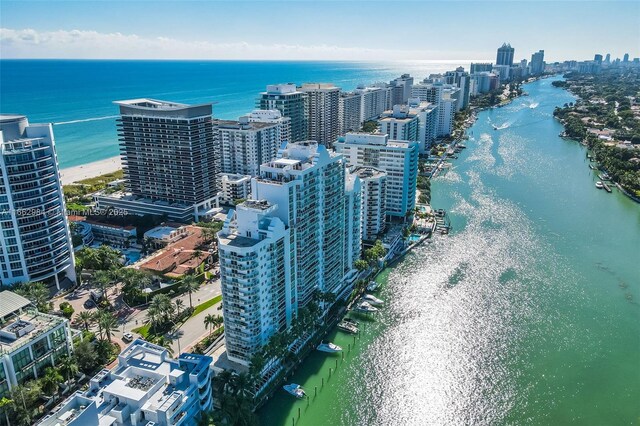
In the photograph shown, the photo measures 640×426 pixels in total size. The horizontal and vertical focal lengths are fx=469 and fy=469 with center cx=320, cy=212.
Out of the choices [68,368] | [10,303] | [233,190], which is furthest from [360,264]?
[10,303]

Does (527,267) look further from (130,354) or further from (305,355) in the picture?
(130,354)

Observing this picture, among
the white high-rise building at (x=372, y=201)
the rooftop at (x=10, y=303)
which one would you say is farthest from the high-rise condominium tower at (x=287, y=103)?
the rooftop at (x=10, y=303)

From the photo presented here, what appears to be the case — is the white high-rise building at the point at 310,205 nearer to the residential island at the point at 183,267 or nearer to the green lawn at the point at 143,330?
the residential island at the point at 183,267

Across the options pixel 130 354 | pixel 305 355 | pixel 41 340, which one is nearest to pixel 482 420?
pixel 305 355

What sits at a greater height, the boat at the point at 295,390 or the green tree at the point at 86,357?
the green tree at the point at 86,357

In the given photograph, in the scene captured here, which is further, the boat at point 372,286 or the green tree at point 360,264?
the boat at point 372,286

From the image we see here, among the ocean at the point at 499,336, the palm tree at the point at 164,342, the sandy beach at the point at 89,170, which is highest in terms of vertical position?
the palm tree at the point at 164,342

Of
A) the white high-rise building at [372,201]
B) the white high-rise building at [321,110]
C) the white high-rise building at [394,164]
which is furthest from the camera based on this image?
the white high-rise building at [321,110]
